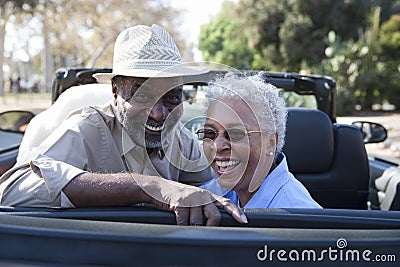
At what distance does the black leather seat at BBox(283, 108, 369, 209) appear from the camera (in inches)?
141

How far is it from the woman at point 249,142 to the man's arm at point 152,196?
18.7 inches

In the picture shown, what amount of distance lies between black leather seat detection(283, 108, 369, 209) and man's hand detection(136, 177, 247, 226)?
76.3 inches

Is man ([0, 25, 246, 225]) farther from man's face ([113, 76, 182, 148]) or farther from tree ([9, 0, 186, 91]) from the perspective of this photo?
tree ([9, 0, 186, 91])

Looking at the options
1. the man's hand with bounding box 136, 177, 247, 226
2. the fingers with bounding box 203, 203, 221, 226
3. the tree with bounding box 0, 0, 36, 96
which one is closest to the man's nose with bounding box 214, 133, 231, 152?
the man's hand with bounding box 136, 177, 247, 226

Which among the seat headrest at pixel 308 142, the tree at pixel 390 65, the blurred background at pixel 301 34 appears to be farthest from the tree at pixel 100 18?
the seat headrest at pixel 308 142

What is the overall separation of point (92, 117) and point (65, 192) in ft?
2.15

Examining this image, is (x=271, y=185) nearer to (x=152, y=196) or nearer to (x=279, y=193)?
(x=279, y=193)

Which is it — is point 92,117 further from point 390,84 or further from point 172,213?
point 390,84

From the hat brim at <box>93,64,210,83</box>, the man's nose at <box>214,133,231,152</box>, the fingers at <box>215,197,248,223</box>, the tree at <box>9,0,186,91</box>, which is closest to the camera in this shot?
the fingers at <box>215,197,248,223</box>

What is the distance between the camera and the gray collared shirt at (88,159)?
193cm

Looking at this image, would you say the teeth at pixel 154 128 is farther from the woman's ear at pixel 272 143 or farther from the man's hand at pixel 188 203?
the man's hand at pixel 188 203

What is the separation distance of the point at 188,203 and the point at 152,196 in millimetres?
143

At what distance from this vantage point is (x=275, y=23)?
29.5m

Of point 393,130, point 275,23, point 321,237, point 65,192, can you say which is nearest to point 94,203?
point 65,192
